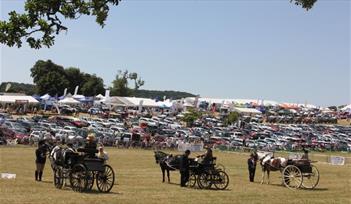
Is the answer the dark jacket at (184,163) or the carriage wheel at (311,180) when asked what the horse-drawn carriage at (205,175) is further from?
the carriage wheel at (311,180)

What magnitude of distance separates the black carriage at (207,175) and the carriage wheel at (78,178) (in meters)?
4.27

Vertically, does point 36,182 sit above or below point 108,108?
below

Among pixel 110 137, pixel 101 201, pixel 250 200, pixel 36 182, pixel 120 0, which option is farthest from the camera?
pixel 110 137

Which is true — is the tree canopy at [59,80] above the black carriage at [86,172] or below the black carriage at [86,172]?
above

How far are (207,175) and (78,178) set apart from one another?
4684 mm

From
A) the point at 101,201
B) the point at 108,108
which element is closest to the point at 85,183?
the point at 101,201

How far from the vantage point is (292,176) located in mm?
19516

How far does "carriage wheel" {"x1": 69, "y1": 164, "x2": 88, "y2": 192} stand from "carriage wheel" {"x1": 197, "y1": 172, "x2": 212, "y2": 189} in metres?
4.37

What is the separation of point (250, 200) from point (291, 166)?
15.9 ft

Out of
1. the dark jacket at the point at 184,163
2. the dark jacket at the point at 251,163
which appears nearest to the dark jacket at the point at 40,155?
the dark jacket at the point at 184,163

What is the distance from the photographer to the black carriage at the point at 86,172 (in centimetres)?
1524

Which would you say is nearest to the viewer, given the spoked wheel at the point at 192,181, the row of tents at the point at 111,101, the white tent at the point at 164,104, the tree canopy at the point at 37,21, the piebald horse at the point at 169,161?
the tree canopy at the point at 37,21

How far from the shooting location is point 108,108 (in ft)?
293

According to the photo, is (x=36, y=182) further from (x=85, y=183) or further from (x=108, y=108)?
(x=108, y=108)
